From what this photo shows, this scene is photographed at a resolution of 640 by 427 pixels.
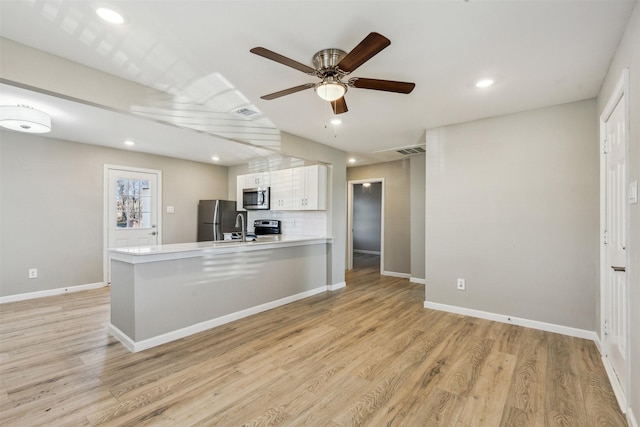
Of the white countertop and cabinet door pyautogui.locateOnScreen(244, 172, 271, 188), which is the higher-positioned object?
cabinet door pyautogui.locateOnScreen(244, 172, 271, 188)

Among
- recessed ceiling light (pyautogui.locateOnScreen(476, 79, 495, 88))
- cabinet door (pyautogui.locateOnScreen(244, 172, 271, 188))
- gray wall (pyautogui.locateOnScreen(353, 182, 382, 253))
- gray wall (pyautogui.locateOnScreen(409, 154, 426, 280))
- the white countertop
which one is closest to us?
recessed ceiling light (pyautogui.locateOnScreen(476, 79, 495, 88))

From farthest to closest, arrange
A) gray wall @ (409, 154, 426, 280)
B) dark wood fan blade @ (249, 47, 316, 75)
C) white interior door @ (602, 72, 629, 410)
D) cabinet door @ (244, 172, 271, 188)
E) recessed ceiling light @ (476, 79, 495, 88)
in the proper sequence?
cabinet door @ (244, 172, 271, 188)
gray wall @ (409, 154, 426, 280)
recessed ceiling light @ (476, 79, 495, 88)
white interior door @ (602, 72, 629, 410)
dark wood fan blade @ (249, 47, 316, 75)

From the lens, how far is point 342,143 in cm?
469

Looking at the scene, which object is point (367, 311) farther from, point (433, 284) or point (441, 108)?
point (441, 108)

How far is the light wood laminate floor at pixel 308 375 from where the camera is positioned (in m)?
1.81

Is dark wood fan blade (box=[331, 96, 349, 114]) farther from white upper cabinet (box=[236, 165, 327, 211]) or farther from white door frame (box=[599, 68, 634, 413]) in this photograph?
white upper cabinet (box=[236, 165, 327, 211])

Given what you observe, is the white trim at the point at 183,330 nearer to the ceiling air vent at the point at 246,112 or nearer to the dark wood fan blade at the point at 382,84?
the ceiling air vent at the point at 246,112

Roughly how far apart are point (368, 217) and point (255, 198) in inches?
181

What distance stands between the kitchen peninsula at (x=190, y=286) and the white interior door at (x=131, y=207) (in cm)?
261

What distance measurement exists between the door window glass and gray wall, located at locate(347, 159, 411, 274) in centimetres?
472

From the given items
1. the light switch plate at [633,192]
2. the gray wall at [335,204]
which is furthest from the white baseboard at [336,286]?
the light switch plate at [633,192]

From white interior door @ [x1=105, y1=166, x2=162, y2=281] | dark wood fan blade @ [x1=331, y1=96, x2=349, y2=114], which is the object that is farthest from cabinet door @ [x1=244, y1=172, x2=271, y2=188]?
dark wood fan blade @ [x1=331, y1=96, x2=349, y2=114]

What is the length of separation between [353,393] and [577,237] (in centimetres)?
279

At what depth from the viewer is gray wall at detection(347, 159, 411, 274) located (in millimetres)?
5938
